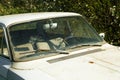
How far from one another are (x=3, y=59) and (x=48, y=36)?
0.82 meters

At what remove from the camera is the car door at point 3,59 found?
462 cm

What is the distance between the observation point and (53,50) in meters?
4.85

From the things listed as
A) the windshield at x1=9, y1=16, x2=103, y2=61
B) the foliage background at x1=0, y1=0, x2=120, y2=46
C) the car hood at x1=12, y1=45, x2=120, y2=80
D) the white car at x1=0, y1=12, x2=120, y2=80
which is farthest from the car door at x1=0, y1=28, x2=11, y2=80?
the foliage background at x1=0, y1=0, x2=120, y2=46

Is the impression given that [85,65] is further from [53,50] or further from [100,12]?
[100,12]

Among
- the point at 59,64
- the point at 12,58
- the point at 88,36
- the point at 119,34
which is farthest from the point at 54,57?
the point at 119,34

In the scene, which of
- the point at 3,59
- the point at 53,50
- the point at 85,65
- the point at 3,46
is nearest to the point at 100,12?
the point at 53,50

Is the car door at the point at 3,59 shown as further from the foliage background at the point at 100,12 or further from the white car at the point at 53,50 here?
the foliage background at the point at 100,12

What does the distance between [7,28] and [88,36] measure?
1426 millimetres

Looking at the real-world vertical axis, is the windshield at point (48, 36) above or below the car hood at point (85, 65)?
above

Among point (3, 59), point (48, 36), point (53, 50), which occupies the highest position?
point (48, 36)

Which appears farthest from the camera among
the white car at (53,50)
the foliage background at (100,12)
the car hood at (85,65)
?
the foliage background at (100,12)

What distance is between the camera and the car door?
4.62 m

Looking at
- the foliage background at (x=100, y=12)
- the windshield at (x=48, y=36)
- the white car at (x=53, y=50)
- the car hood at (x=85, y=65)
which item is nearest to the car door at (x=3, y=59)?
the white car at (x=53, y=50)

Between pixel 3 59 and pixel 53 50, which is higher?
pixel 53 50
